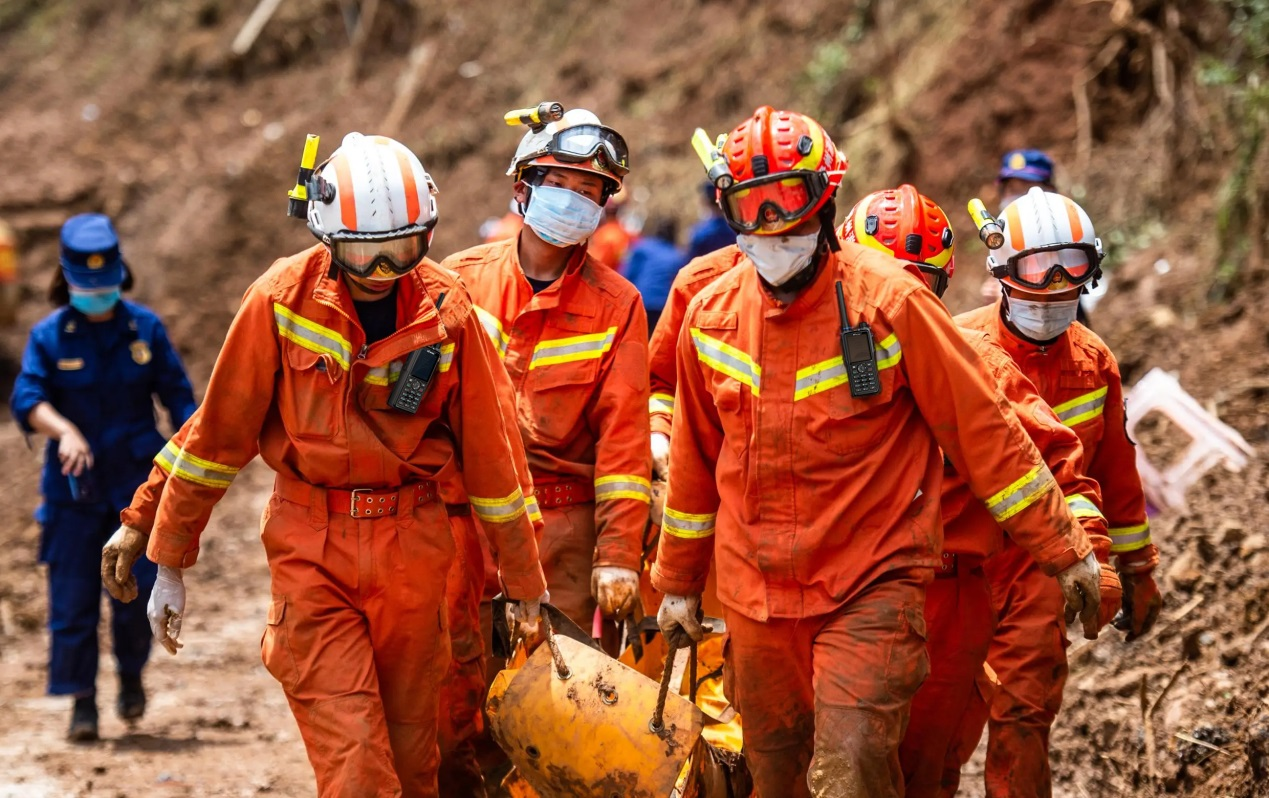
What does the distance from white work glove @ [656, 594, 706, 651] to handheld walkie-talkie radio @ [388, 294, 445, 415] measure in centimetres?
103

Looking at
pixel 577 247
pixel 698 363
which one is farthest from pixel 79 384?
pixel 698 363

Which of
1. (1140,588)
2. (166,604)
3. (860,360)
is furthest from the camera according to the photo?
(1140,588)

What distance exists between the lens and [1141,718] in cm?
641

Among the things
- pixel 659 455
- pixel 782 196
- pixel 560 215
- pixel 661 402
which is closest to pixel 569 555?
pixel 659 455

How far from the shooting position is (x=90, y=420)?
7.86 m

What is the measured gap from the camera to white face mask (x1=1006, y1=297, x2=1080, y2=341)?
5.56 m

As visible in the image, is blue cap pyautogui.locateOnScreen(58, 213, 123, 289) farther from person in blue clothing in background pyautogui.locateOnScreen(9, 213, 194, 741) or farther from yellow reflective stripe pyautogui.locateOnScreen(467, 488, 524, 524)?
yellow reflective stripe pyautogui.locateOnScreen(467, 488, 524, 524)

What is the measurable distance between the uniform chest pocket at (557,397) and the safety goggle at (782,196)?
1571 mm

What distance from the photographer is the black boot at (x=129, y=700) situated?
8.05m

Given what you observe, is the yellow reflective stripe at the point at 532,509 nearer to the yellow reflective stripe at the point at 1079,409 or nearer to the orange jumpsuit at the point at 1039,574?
the orange jumpsuit at the point at 1039,574

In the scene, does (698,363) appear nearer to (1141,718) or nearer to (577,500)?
(577,500)

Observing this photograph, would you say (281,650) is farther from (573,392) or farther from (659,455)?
(659,455)

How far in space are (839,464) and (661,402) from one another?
2042 millimetres

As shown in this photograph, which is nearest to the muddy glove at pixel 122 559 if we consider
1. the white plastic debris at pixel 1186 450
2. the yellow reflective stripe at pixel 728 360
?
the yellow reflective stripe at pixel 728 360
